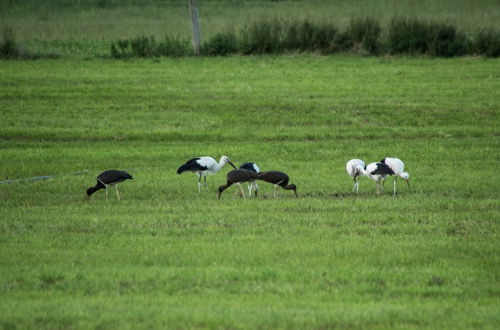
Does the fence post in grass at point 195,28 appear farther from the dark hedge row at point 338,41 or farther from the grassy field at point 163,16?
the grassy field at point 163,16

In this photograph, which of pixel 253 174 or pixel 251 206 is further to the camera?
pixel 253 174

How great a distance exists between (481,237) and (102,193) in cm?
773

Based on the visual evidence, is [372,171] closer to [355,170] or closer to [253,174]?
[355,170]

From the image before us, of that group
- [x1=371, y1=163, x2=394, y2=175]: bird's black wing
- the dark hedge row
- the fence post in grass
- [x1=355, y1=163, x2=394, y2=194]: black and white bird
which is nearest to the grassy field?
the dark hedge row

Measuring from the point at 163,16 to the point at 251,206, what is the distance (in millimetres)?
40439

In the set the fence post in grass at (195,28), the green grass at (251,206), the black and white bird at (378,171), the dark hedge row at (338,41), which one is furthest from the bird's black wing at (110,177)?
the dark hedge row at (338,41)

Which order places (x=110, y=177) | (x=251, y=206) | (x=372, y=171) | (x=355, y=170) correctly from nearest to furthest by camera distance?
(x=251, y=206)
(x=110, y=177)
(x=372, y=171)
(x=355, y=170)

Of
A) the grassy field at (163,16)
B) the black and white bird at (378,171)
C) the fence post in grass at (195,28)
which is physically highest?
the black and white bird at (378,171)

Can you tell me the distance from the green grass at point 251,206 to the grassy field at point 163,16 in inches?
335

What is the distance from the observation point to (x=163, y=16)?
5450cm

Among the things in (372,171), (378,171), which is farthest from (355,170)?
(378,171)

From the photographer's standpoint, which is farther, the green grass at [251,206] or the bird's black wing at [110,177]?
the bird's black wing at [110,177]

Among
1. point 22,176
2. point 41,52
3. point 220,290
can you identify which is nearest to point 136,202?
point 22,176

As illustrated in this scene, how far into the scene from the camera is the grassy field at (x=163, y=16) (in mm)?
41688
